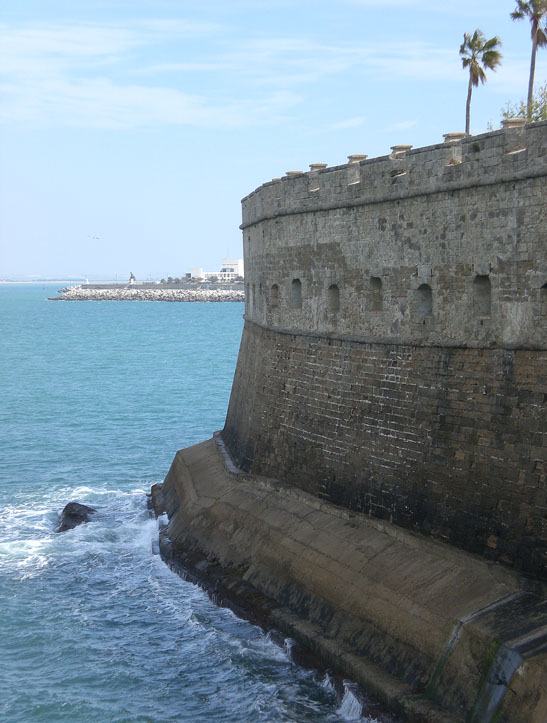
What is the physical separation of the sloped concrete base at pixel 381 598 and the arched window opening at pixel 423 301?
4148mm

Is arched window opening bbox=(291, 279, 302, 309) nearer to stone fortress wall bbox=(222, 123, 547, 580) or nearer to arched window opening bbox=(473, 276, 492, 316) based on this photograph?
stone fortress wall bbox=(222, 123, 547, 580)

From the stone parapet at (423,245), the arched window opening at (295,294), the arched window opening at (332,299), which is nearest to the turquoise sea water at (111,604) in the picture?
the stone parapet at (423,245)

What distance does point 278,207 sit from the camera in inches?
918

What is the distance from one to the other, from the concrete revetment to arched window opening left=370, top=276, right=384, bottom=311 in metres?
0.05

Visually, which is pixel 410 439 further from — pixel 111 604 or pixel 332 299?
pixel 111 604

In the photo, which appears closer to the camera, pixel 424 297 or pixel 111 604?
pixel 424 297

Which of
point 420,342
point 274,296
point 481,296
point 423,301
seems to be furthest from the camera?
point 274,296

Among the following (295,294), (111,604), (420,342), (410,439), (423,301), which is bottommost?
(111,604)

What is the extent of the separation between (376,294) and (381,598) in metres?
6.56

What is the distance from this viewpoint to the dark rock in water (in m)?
26.5

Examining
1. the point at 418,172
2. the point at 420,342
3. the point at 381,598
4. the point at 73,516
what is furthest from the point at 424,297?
the point at 73,516

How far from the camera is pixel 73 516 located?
2692cm

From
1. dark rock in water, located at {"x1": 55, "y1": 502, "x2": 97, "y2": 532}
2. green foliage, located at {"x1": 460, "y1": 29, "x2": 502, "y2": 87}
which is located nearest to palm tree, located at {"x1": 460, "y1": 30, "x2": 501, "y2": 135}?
green foliage, located at {"x1": 460, "y1": 29, "x2": 502, "y2": 87}

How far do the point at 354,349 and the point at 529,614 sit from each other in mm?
7725
